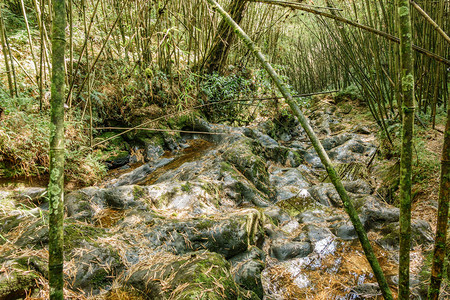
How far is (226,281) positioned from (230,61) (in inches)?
224

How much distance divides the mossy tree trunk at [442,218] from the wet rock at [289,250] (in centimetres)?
110

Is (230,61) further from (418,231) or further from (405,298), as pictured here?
(405,298)

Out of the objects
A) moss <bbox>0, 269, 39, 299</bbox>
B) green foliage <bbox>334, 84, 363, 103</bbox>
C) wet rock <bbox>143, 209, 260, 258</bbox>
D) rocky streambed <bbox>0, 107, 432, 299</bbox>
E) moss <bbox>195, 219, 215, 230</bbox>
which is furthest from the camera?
green foliage <bbox>334, 84, 363, 103</bbox>

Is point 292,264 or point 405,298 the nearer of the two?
point 405,298

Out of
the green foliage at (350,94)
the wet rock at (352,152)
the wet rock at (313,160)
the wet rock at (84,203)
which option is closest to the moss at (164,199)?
the wet rock at (84,203)

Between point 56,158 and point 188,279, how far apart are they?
70 centimetres

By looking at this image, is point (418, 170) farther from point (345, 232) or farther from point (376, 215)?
point (345, 232)

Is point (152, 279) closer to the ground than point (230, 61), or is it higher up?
closer to the ground

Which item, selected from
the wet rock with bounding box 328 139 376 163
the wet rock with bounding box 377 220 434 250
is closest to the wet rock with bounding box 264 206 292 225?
the wet rock with bounding box 377 220 434 250

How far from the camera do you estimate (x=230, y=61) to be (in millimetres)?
6012

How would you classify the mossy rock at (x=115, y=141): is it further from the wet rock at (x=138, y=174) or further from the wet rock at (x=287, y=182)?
the wet rock at (x=287, y=182)

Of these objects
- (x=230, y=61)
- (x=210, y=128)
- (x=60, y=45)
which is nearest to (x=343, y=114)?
(x=230, y=61)

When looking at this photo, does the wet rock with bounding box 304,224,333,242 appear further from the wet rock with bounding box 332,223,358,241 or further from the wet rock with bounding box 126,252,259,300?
the wet rock with bounding box 126,252,259,300

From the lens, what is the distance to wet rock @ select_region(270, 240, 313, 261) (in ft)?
6.05
